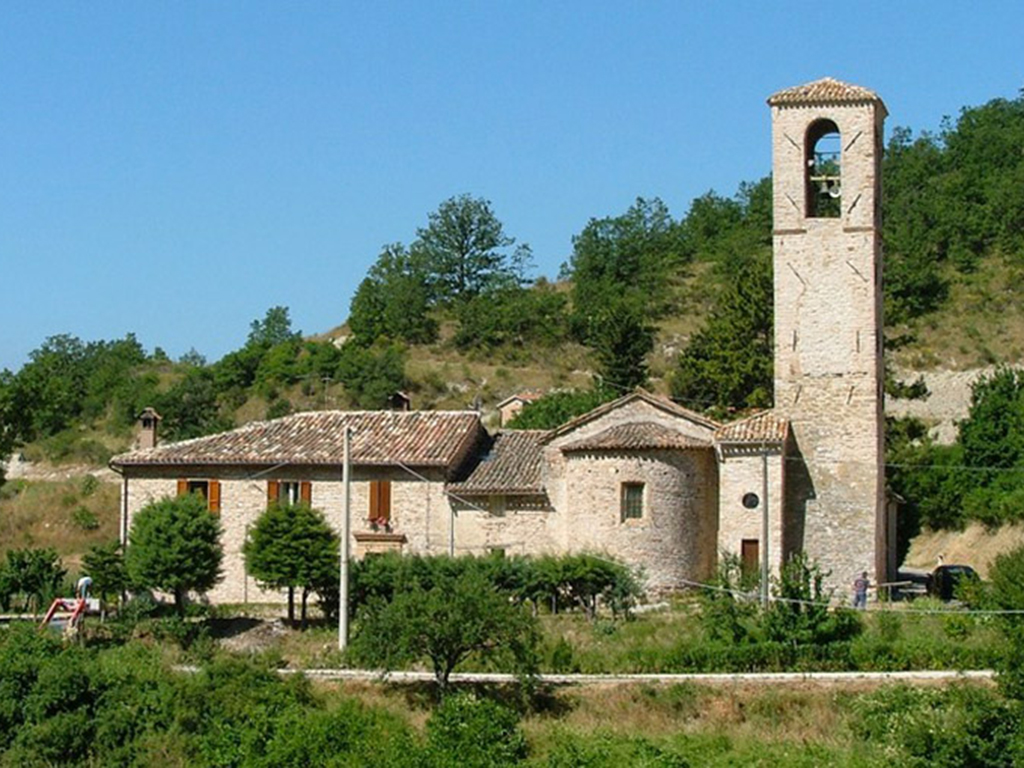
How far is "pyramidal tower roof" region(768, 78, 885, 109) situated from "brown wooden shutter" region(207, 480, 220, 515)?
16.4m

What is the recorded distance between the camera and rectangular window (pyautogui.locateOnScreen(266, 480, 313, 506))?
38281mm

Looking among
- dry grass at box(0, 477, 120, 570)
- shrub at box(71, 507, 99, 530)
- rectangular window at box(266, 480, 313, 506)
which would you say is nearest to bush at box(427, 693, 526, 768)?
rectangular window at box(266, 480, 313, 506)

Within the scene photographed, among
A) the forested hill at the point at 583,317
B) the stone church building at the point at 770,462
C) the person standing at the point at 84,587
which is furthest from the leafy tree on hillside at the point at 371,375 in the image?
the person standing at the point at 84,587

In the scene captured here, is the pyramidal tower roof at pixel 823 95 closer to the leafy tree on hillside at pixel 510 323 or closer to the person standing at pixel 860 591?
the person standing at pixel 860 591

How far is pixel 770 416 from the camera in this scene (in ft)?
119

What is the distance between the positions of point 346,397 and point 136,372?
15969mm

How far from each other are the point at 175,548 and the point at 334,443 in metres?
6.07

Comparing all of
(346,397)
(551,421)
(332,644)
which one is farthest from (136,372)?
(332,644)

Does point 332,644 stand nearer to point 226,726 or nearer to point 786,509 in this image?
point 226,726

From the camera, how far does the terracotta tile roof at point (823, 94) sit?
118ft

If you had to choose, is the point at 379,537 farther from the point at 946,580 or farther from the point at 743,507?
the point at 946,580

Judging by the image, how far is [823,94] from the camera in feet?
119

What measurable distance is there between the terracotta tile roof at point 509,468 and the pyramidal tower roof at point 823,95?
33.4ft

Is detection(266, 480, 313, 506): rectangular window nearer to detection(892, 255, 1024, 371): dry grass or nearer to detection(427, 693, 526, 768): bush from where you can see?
detection(427, 693, 526, 768): bush
